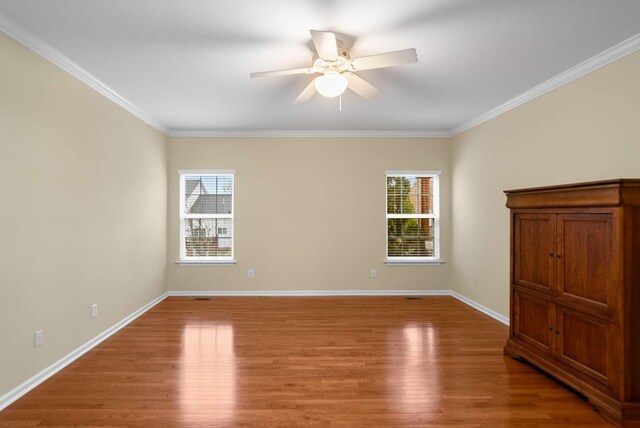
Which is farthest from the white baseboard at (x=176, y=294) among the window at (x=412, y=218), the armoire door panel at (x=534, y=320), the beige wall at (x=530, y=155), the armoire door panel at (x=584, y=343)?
the armoire door panel at (x=584, y=343)

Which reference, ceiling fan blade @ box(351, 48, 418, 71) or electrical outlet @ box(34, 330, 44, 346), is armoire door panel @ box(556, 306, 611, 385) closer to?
ceiling fan blade @ box(351, 48, 418, 71)

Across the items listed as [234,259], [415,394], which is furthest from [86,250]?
[415,394]

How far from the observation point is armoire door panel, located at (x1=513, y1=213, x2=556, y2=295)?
268 cm

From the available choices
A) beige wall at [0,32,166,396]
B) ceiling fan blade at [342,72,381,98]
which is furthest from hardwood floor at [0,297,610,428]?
ceiling fan blade at [342,72,381,98]

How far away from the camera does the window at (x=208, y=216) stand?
545 cm

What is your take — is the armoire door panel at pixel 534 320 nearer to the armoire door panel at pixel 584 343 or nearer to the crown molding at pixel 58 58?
the armoire door panel at pixel 584 343

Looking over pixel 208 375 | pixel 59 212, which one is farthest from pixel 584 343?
pixel 59 212

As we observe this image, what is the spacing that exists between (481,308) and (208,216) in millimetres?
4284

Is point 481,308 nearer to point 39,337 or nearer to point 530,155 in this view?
point 530,155

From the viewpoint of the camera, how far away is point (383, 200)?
17.9 feet

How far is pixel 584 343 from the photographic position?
2.37 meters

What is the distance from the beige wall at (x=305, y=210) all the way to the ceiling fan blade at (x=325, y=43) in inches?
120

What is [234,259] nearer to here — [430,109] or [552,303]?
[430,109]

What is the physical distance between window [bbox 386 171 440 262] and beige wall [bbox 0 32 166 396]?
12.3 ft
